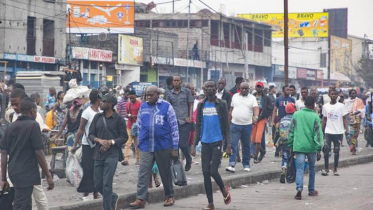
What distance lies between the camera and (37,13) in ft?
138

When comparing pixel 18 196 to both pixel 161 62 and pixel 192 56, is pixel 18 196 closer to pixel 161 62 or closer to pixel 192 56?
pixel 161 62

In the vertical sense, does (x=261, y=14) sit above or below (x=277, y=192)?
above

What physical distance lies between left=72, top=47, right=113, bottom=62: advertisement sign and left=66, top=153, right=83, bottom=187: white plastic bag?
3220 cm

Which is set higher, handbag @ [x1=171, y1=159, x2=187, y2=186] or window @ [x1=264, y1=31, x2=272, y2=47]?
window @ [x1=264, y1=31, x2=272, y2=47]

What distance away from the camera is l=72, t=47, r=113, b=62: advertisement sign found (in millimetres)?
43094

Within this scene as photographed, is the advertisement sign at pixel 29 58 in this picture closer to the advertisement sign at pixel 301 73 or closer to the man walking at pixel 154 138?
the man walking at pixel 154 138

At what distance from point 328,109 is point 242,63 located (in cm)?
5127

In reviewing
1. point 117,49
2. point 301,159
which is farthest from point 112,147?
point 117,49

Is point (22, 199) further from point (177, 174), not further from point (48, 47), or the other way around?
point (48, 47)

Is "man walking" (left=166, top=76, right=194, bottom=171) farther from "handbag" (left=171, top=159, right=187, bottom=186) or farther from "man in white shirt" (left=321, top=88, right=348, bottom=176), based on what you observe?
"man in white shirt" (left=321, top=88, right=348, bottom=176)

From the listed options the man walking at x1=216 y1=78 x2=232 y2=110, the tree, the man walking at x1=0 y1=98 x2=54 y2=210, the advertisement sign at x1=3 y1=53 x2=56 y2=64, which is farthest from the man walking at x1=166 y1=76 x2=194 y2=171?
the tree

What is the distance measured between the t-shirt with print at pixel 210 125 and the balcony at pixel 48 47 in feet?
108

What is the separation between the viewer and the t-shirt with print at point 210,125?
10586 millimetres

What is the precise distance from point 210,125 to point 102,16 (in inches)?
1714
